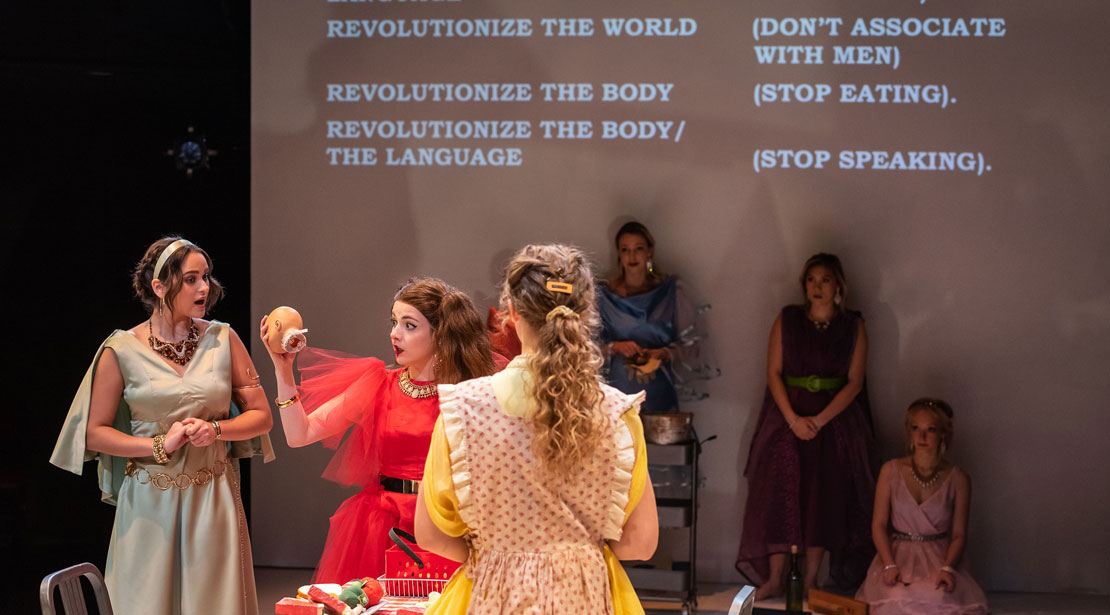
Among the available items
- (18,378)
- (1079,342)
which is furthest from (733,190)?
(18,378)

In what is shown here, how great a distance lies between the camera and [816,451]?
16.7ft

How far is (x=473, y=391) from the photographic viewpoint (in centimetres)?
193

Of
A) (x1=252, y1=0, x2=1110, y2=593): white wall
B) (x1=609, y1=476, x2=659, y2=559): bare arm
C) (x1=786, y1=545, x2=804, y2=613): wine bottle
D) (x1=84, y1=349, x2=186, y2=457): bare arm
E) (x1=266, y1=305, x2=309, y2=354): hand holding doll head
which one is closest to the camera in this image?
(x1=609, y1=476, x2=659, y2=559): bare arm

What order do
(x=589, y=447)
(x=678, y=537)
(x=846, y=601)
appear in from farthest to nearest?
(x=678, y=537)
(x=846, y=601)
(x=589, y=447)

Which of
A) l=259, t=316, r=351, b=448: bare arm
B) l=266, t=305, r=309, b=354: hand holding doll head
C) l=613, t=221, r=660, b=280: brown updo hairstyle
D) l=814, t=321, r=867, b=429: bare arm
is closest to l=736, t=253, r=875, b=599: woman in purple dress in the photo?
l=814, t=321, r=867, b=429: bare arm

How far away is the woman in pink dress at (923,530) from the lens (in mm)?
4699

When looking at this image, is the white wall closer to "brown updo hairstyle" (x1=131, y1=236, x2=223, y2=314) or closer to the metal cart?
the metal cart

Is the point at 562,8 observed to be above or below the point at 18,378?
above

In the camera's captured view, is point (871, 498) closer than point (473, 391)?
No

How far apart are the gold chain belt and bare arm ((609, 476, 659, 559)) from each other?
1598 mm

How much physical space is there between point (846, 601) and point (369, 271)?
2801mm

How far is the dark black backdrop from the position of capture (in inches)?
199

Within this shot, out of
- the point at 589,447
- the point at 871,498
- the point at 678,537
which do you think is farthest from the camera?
the point at 678,537

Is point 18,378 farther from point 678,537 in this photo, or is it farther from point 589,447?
point 589,447
